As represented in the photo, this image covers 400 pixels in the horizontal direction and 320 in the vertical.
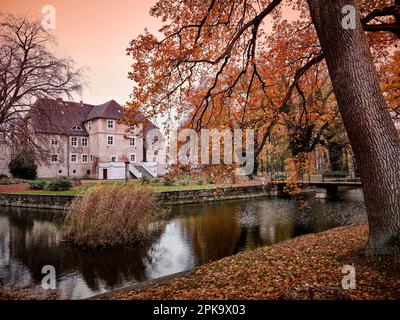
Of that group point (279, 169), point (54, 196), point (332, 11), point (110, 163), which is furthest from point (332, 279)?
point (279, 169)

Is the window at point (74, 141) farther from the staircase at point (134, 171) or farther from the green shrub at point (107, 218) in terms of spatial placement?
the green shrub at point (107, 218)

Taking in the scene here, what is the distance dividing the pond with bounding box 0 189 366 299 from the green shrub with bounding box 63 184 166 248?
19.9 inches

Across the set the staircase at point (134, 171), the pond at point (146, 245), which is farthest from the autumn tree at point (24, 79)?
the staircase at point (134, 171)

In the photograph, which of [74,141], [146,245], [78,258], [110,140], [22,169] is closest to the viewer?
[78,258]

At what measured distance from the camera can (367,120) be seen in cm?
461

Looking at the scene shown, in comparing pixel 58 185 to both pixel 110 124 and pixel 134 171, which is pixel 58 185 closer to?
pixel 134 171

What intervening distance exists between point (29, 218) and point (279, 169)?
40.3m

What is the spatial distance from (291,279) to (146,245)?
7.42 meters

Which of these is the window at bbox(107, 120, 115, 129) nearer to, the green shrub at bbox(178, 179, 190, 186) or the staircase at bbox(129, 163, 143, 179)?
the staircase at bbox(129, 163, 143, 179)

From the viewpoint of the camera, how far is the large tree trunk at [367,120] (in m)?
4.60

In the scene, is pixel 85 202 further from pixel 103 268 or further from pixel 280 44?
pixel 280 44

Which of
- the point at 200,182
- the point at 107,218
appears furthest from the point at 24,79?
the point at 200,182

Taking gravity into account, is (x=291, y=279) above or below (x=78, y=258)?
above

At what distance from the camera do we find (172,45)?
804cm
